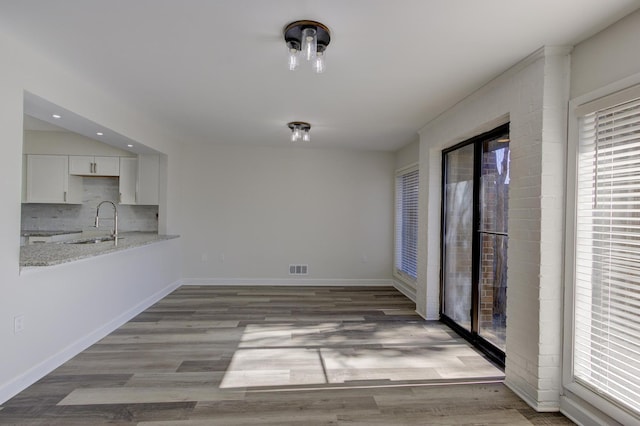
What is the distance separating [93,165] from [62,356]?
3.21 meters

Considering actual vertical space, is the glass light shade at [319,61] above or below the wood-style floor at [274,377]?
above

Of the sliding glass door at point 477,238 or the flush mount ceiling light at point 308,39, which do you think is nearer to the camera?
the flush mount ceiling light at point 308,39

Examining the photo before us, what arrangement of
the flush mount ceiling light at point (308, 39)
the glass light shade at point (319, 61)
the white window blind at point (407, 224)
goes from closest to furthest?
the flush mount ceiling light at point (308, 39) → the glass light shade at point (319, 61) → the white window blind at point (407, 224)

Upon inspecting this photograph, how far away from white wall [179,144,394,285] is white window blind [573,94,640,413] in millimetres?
3789

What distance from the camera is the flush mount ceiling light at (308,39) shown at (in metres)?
1.89

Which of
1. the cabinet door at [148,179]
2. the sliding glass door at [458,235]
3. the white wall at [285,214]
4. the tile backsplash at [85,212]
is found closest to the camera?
the sliding glass door at [458,235]

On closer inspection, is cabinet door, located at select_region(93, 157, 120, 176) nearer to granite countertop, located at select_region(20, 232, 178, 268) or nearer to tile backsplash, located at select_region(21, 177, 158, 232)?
tile backsplash, located at select_region(21, 177, 158, 232)

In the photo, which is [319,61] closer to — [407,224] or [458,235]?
[458,235]

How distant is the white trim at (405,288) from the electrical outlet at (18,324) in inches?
174

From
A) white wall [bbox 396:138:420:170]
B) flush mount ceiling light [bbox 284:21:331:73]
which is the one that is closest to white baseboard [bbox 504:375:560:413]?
flush mount ceiling light [bbox 284:21:331:73]

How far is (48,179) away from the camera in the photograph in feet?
16.2

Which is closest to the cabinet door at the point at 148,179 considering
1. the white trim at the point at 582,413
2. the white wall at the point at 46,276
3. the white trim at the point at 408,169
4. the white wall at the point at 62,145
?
the white wall at the point at 62,145

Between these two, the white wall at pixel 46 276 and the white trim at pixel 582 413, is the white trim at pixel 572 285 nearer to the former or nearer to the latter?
the white trim at pixel 582 413

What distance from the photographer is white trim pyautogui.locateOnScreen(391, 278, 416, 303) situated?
4.93m
